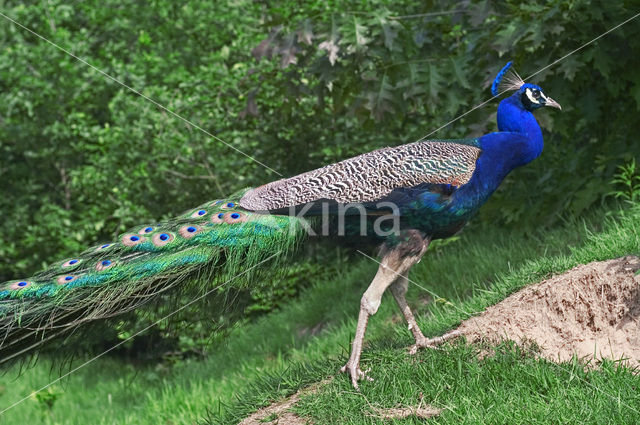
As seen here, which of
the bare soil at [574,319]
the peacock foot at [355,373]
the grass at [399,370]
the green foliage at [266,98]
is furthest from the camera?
the green foliage at [266,98]

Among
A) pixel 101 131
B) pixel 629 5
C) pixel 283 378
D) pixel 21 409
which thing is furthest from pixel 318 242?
pixel 21 409

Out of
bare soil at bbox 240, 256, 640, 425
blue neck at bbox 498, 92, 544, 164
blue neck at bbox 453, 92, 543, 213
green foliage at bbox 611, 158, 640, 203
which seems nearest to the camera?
bare soil at bbox 240, 256, 640, 425

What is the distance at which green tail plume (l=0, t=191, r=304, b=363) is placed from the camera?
12.8 ft

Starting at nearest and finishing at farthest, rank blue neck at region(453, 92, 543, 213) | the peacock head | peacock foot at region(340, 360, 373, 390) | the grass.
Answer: the grass
peacock foot at region(340, 360, 373, 390)
blue neck at region(453, 92, 543, 213)
the peacock head

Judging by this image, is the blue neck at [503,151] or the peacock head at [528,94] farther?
the peacock head at [528,94]

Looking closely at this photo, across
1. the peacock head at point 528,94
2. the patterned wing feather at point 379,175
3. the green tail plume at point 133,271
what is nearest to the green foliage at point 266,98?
the green tail plume at point 133,271

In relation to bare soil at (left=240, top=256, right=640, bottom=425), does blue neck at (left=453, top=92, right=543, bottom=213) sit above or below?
above

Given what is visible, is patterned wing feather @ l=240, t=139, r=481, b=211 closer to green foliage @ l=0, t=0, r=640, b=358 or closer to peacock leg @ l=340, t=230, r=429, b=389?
peacock leg @ l=340, t=230, r=429, b=389

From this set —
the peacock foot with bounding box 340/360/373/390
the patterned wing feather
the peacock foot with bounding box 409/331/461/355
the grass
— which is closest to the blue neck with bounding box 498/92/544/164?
the patterned wing feather

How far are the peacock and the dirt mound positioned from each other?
290mm

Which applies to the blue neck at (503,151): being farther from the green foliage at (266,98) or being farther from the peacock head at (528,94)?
the green foliage at (266,98)

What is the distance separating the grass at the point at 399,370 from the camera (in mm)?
3369

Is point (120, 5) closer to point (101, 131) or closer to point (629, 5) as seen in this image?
point (101, 131)

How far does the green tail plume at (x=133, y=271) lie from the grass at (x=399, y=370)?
406mm
